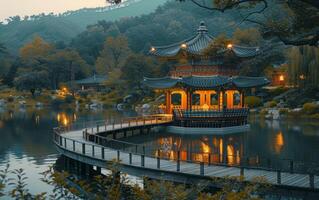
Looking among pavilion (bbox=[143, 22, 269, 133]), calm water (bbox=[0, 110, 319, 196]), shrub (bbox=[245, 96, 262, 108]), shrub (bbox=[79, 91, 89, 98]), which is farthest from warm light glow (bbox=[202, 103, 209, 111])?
shrub (bbox=[79, 91, 89, 98])

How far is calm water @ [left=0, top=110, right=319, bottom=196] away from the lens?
24650 mm

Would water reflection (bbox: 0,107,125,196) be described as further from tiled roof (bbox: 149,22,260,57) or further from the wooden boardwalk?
tiled roof (bbox: 149,22,260,57)

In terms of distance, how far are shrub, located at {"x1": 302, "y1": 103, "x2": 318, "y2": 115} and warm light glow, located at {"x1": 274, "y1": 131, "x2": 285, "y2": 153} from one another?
16.3m

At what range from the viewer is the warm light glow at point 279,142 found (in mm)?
28817

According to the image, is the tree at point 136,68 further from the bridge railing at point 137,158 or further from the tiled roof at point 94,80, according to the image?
the bridge railing at point 137,158

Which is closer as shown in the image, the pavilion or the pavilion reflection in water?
the pavilion reflection in water

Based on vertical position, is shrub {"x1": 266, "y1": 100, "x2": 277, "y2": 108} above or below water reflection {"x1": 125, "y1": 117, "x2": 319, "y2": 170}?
above

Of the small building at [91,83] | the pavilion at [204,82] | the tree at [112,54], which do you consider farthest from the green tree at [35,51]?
the pavilion at [204,82]

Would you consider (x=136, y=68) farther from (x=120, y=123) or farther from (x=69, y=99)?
(x=120, y=123)

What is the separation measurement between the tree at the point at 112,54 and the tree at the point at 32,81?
703 inches

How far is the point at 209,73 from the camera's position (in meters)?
43.3

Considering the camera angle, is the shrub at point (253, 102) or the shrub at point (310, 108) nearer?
the shrub at point (310, 108)

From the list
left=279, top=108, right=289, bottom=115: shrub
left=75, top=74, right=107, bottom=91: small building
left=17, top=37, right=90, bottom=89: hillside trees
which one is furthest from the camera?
left=75, top=74, right=107, bottom=91: small building

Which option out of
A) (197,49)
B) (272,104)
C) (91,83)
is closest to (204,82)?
(197,49)
